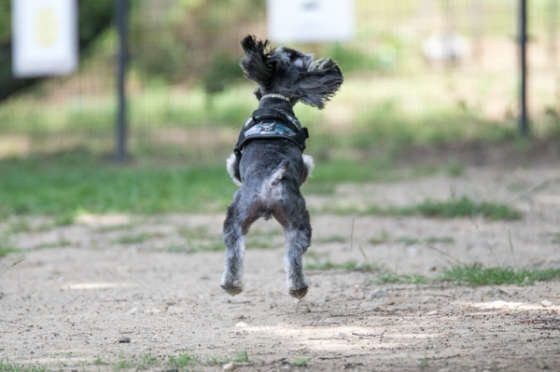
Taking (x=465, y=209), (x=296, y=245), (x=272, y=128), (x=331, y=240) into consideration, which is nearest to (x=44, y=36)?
(x=331, y=240)

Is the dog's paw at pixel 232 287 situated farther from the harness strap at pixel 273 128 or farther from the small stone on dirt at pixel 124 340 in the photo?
the harness strap at pixel 273 128

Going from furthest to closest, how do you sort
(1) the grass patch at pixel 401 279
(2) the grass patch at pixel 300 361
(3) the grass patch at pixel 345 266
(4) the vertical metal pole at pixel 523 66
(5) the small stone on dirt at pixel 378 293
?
1. (4) the vertical metal pole at pixel 523 66
2. (3) the grass patch at pixel 345 266
3. (1) the grass patch at pixel 401 279
4. (5) the small stone on dirt at pixel 378 293
5. (2) the grass patch at pixel 300 361

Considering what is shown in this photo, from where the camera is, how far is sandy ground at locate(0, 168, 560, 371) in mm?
5008

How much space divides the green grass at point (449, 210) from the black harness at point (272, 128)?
339 cm

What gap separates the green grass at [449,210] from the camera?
9.10 meters

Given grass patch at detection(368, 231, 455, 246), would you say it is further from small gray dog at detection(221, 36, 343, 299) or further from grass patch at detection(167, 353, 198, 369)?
grass patch at detection(167, 353, 198, 369)

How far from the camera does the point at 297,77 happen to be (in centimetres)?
651

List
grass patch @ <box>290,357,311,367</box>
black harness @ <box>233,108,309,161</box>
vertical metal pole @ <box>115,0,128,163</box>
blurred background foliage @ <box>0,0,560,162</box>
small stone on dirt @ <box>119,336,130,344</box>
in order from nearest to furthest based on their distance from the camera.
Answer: grass patch @ <box>290,357,311,367</box> → small stone on dirt @ <box>119,336,130,344</box> → black harness @ <box>233,108,309,161</box> → vertical metal pole @ <box>115,0,128,163</box> → blurred background foliage @ <box>0,0,560,162</box>

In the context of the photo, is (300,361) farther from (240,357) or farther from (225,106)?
(225,106)

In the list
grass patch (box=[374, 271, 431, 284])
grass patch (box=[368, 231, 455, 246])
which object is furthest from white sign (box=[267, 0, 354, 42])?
grass patch (box=[374, 271, 431, 284])

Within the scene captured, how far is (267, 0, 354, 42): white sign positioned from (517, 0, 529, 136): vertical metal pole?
2.05 metres

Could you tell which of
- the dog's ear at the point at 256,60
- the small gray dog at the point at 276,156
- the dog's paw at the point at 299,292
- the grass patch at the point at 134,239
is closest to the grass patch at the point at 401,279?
the small gray dog at the point at 276,156

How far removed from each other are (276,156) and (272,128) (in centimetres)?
20

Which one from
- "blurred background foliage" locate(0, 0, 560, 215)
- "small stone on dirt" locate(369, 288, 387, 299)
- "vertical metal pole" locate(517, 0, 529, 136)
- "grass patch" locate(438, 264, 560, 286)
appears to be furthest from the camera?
"vertical metal pole" locate(517, 0, 529, 136)
